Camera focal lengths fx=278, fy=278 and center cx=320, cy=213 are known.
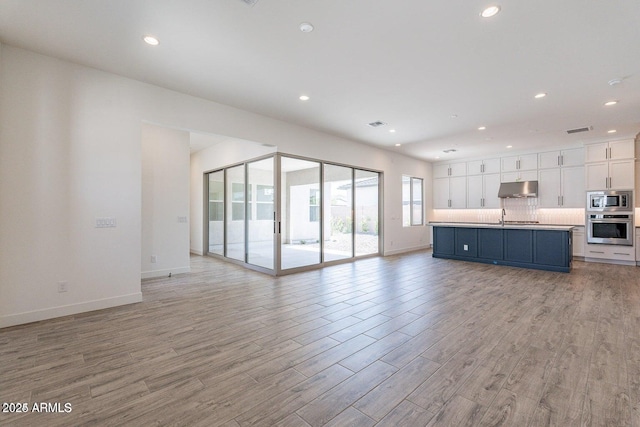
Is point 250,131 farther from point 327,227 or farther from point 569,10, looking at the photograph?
point 569,10

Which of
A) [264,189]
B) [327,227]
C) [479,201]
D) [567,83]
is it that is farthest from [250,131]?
[479,201]

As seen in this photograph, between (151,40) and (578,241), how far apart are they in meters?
9.91

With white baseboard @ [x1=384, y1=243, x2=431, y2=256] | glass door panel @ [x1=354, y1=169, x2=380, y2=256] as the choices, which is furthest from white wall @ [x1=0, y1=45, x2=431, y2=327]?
white baseboard @ [x1=384, y1=243, x2=431, y2=256]

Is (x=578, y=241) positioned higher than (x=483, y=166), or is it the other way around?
(x=483, y=166)

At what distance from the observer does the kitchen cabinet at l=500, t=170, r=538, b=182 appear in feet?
26.4

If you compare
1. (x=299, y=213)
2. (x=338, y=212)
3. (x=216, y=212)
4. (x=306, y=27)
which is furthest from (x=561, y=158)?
(x=216, y=212)

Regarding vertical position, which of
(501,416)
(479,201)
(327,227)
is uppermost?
(479,201)

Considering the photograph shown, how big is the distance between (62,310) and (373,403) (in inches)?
151

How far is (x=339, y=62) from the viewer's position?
3406 millimetres

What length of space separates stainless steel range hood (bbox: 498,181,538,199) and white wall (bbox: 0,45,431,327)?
27.9 feet

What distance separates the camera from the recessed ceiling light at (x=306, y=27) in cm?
271

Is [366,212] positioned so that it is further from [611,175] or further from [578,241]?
[611,175]

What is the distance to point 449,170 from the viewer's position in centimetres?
976

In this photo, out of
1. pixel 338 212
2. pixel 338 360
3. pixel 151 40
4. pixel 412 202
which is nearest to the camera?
pixel 338 360
